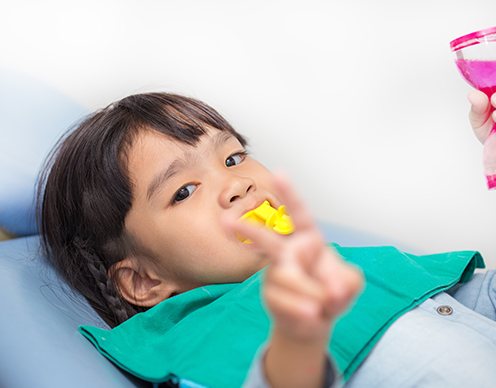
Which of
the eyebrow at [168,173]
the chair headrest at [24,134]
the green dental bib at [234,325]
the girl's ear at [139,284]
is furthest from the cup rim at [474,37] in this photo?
the chair headrest at [24,134]

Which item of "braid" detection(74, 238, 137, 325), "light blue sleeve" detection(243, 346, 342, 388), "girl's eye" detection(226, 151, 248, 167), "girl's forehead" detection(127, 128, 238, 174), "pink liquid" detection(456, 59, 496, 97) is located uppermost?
"pink liquid" detection(456, 59, 496, 97)

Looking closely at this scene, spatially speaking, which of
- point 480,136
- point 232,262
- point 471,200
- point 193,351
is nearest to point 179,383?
point 193,351

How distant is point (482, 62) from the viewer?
0.96 m

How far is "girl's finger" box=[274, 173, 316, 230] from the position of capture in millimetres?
508

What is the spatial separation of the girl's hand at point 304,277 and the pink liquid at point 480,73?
1.79ft

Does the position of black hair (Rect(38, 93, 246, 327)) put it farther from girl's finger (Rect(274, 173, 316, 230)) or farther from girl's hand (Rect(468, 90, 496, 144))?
girl's finger (Rect(274, 173, 316, 230))

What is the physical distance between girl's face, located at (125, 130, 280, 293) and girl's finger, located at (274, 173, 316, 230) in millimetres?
450

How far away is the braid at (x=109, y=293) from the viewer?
42.6 inches

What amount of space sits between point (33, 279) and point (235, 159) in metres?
0.35

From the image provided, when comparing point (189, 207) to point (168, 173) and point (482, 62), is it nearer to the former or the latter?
point (168, 173)

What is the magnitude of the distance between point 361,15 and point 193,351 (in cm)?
89

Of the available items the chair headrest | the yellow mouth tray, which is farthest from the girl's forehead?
the chair headrest

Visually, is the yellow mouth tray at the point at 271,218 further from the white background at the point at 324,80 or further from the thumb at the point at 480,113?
the white background at the point at 324,80

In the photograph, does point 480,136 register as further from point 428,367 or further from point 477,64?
point 428,367
